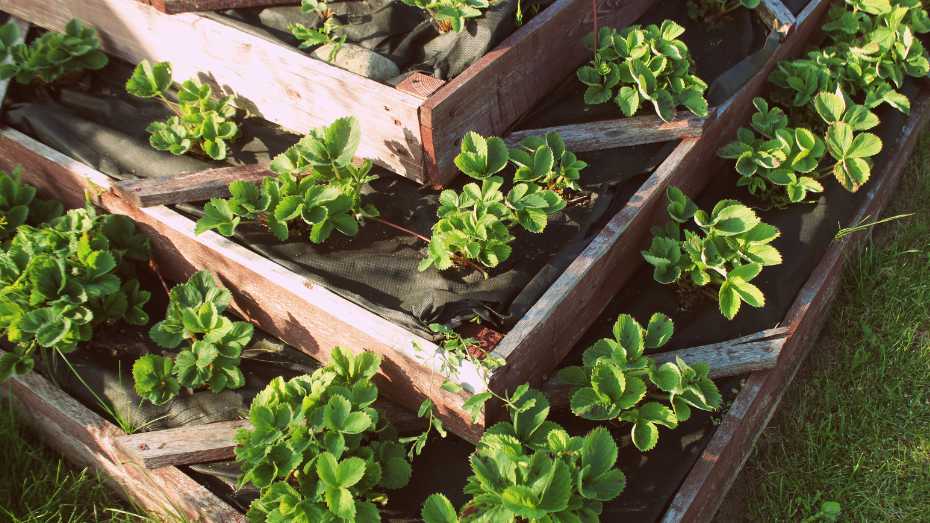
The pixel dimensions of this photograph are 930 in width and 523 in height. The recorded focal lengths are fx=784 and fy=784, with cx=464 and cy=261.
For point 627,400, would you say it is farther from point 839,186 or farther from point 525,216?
point 839,186

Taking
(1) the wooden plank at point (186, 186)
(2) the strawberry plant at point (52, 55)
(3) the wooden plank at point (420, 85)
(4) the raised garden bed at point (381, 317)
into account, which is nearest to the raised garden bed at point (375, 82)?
(3) the wooden plank at point (420, 85)

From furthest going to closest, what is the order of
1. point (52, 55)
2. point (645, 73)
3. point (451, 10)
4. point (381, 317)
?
point (52, 55) < point (645, 73) < point (451, 10) < point (381, 317)

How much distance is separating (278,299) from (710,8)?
272 cm

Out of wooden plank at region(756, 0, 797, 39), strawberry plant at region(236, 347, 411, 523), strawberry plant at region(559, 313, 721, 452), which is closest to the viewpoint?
strawberry plant at region(236, 347, 411, 523)

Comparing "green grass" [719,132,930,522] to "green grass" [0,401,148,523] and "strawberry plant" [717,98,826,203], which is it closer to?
"strawberry plant" [717,98,826,203]

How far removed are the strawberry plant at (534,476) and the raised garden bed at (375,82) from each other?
115 cm

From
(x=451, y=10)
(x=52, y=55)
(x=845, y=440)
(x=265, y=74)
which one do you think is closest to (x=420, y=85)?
(x=451, y=10)

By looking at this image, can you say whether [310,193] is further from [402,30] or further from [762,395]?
[762,395]

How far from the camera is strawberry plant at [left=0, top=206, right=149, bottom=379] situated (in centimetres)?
277

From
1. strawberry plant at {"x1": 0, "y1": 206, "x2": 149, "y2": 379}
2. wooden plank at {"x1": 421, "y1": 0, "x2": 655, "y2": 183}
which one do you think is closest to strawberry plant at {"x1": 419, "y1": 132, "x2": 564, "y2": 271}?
wooden plank at {"x1": 421, "y1": 0, "x2": 655, "y2": 183}

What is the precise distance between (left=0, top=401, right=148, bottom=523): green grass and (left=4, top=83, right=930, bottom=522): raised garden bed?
74 millimetres

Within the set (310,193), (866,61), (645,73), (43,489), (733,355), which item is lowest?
(43,489)

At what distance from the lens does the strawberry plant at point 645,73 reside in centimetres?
330

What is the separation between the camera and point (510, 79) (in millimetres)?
3309
